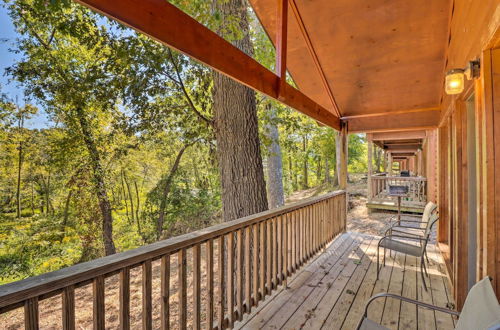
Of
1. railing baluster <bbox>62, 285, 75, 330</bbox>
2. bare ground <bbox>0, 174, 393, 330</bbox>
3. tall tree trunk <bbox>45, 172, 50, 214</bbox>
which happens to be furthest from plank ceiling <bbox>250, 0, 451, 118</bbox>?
tall tree trunk <bbox>45, 172, 50, 214</bbox>

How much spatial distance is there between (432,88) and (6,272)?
37.9ft

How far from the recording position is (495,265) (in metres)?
1.36

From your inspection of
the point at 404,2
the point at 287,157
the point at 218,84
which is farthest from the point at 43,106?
the point at 287,157

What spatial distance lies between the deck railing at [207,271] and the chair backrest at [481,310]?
1449 mm

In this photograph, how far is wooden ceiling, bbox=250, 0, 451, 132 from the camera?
278cm

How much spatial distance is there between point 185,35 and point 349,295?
9.93 feet

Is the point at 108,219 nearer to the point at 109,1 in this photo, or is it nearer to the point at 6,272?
the point at 6,272

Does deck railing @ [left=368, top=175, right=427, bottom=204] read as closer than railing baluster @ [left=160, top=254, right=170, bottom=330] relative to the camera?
No

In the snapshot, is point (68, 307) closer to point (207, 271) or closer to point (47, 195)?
point (207, 271)

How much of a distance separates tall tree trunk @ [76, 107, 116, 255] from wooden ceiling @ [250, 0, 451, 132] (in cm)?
618

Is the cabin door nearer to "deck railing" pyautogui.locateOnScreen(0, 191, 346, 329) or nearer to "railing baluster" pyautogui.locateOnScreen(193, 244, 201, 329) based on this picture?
"deck railing" pyautogui.locateOnScreen(0, 191, 346, 329)

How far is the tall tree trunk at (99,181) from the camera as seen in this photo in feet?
24.4

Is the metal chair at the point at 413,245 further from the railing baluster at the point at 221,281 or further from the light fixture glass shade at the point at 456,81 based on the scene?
the railing baluster at the point at 221,281

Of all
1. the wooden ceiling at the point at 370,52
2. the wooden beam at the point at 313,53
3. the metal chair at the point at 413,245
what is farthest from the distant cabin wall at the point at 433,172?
the wooden beam at the point at 313,53
